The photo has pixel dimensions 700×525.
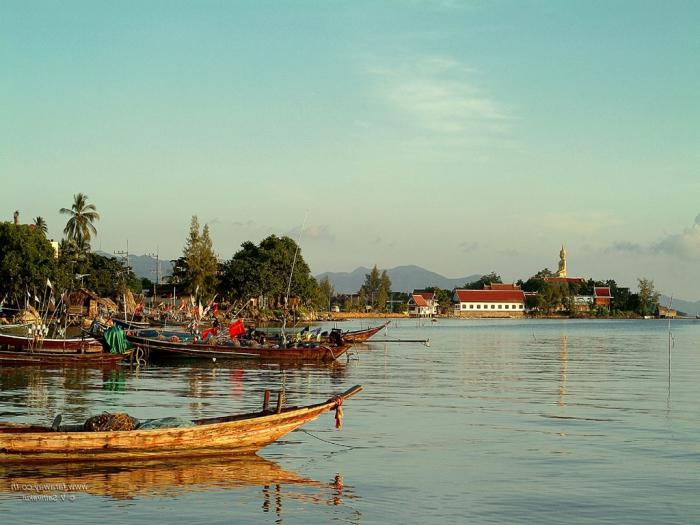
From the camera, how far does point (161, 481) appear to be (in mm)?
14930

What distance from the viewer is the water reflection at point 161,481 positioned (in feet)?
46.6

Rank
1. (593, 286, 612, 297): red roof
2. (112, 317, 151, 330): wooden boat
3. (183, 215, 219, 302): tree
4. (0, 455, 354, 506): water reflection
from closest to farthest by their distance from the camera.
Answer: (0, 455, 354, 506): water reflection
(112, 317, 151, 330): wooden boat
(183, 215, 219, 302): tree
(593, 286, 612, 297): red roof

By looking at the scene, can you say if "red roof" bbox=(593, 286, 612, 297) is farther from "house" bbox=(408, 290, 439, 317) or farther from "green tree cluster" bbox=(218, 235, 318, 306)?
"green tree cluster" bbox=(218, 235, 318, 306)

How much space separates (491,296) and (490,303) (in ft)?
5.63

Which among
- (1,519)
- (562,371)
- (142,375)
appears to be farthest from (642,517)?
(562,371)

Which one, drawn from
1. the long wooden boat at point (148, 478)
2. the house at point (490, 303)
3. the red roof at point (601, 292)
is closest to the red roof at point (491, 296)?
the house at point (490, 303)

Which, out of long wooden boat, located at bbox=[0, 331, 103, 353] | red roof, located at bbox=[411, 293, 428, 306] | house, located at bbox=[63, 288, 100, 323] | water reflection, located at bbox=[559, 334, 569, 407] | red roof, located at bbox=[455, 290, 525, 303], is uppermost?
red roof, located at bbox=[455, 290, 525, 303]

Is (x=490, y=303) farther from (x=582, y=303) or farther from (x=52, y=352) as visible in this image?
(x=52, y=352)

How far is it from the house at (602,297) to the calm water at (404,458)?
160 metres

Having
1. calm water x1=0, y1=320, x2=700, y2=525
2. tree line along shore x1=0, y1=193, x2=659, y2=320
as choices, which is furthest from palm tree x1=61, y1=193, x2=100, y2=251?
calm water x1=0, y1=320, x2=700, y2=525

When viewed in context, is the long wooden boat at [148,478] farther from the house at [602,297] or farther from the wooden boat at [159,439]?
the house at [602,297]

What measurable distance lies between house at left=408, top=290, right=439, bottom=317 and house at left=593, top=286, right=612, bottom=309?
Answer: 33948 mm

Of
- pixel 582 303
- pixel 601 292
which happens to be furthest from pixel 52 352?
pixel 601 292

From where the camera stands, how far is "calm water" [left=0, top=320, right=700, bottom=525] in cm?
1370
